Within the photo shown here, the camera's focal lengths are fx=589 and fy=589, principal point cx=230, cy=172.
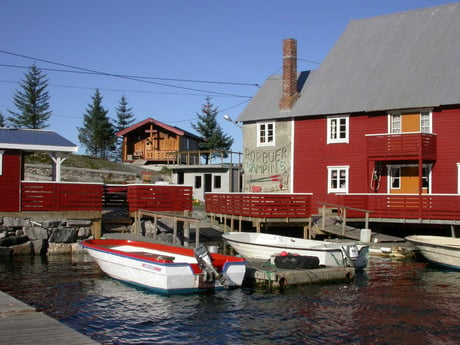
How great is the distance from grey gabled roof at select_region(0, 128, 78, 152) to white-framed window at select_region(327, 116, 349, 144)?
48.2 ft

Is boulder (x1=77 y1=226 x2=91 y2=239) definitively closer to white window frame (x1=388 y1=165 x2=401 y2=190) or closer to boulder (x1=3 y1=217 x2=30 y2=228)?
boulder (x1=3 y1=217 x2=30 y2=228)

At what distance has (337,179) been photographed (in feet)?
109

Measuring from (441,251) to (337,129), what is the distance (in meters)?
12.1

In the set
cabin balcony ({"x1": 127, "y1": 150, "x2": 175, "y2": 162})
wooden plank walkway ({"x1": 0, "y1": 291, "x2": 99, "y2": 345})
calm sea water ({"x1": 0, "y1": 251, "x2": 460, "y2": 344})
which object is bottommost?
calm sea water ({"x1": 0, "y1": 251, "x2": 460, "y2": 344})

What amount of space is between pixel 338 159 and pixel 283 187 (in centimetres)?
393

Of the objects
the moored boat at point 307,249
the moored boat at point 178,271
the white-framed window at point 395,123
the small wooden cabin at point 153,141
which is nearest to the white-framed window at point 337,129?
the white-framed window at point 395,123

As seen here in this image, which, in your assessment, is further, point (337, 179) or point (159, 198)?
point (337, 179)

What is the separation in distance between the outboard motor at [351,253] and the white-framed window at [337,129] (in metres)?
13.3

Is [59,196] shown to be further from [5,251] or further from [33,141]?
[5,251]

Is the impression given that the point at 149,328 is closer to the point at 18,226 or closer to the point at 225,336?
the point at 225,336

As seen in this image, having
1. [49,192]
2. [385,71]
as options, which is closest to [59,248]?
[49,192]

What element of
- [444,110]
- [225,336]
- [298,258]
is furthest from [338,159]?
[225,336]

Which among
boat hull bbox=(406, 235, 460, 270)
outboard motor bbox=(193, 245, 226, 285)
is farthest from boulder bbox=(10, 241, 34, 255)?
boat hull bbox=(406, 235, 460, 270)

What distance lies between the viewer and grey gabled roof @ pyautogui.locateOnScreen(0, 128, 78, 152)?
24.4 m
